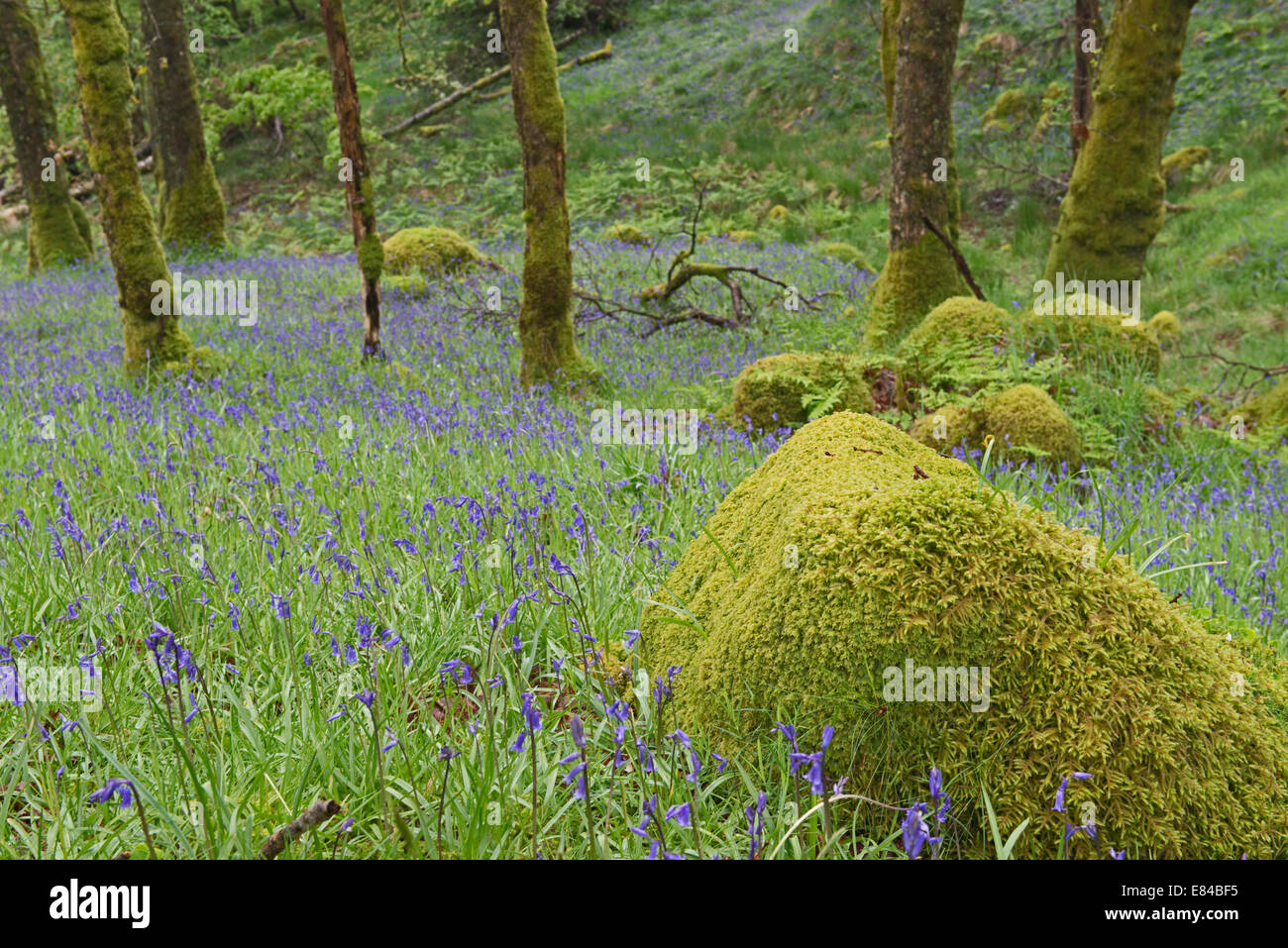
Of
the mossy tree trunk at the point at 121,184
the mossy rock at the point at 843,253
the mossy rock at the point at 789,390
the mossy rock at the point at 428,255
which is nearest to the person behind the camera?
the mossy rock at the point at 789,390

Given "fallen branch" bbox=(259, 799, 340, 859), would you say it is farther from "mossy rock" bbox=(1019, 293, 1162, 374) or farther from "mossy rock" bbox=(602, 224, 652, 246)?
"mossy rock" bbox=(602, 224, 652, 246)

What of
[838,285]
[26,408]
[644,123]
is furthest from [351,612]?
[644,123]

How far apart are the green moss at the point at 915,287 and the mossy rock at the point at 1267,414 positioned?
109 inches

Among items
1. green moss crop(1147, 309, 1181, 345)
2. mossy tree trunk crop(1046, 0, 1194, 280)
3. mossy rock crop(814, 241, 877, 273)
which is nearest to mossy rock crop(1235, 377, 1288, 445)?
mossy tree trunk crop(1046, 0, 1194, 280)

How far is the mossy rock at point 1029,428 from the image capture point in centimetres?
623

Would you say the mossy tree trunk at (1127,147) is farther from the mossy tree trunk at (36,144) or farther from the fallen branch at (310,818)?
the mossy tree trunk at (36,144)

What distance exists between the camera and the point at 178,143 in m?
17.2

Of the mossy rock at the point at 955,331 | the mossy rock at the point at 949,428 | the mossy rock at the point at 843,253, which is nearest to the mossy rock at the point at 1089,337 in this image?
the mossy rock at the point at 955,331

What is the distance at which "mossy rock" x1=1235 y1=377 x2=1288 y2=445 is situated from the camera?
22.8 ft

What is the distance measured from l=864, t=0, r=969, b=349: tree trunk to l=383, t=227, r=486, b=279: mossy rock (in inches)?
308

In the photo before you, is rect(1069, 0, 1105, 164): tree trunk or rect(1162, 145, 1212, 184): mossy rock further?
rect(1162, 145, 1212, 184): mossy rock

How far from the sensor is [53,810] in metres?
2.22

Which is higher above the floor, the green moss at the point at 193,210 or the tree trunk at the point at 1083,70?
the tree trunk at the point at 1083,70
